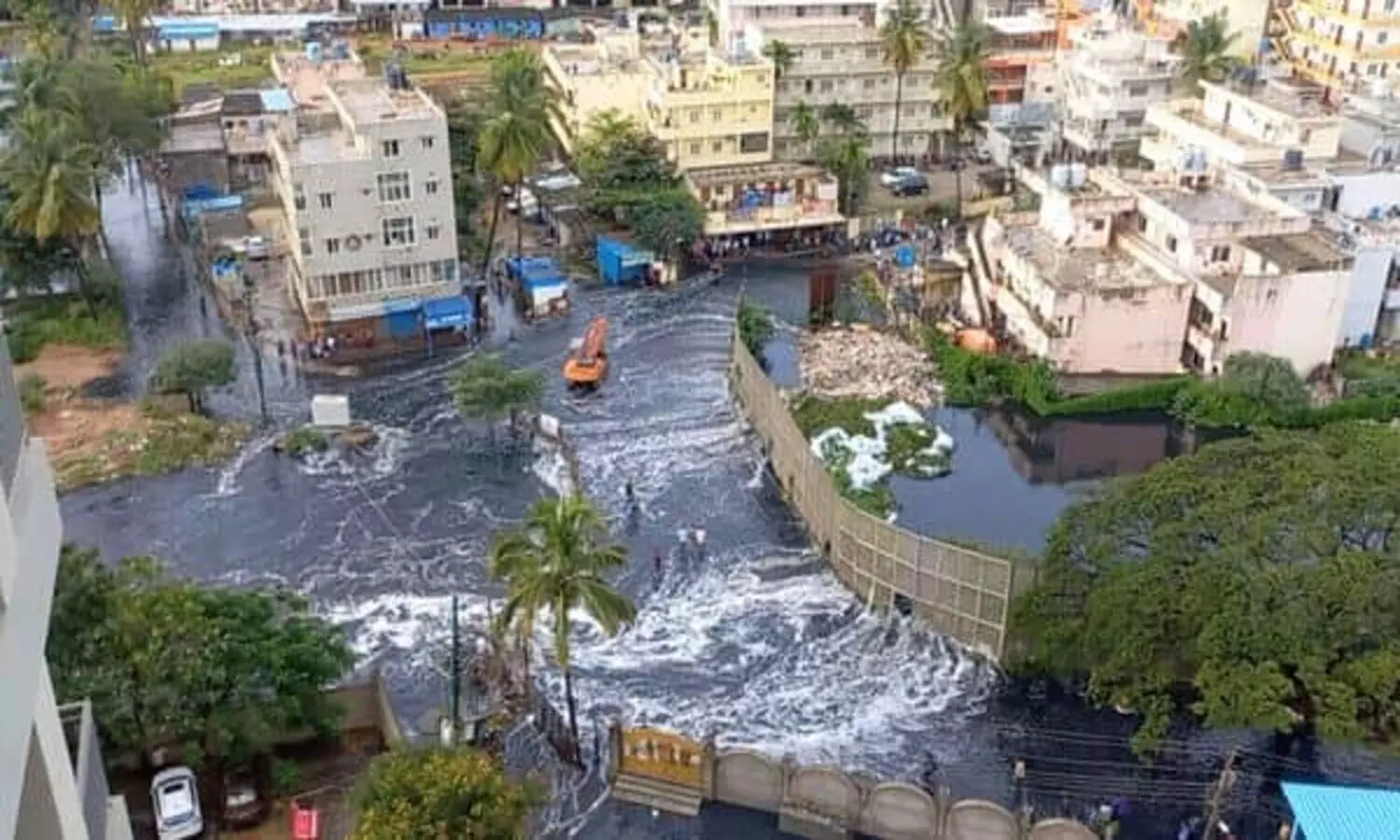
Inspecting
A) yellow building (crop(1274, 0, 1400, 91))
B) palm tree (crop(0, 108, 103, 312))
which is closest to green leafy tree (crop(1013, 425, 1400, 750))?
palm tree (crop(0, 108, 103, 312))

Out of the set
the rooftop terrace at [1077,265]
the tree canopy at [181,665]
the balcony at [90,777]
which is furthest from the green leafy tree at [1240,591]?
the balcony at [90,777]

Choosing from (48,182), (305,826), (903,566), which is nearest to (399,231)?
(48,182)

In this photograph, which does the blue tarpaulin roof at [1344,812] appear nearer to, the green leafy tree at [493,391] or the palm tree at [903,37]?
the green leafy tree at [493,391]

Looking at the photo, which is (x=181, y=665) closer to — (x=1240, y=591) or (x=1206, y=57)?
(x=1240, y=591)

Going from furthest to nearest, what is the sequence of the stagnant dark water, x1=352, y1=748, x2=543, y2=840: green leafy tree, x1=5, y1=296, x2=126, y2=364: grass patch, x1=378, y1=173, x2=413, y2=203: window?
x1=5, y1=296, x2=126, y2=364: grass patch, x1=378, y1=173, x2=413, y2=203: window, the stagnant dark water, x1=352, y1=748, x2=543, y2=840: green leafy tree

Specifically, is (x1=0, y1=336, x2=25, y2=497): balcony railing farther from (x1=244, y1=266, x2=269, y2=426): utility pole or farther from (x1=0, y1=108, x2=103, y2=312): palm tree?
(x1=0, y1=108, x2=103, y2=312): palm tree
